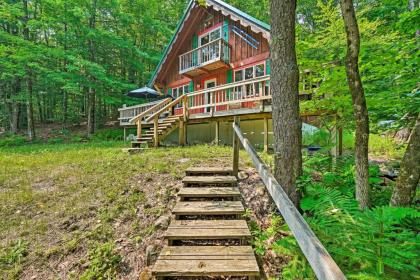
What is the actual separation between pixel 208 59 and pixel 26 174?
31.4 ft

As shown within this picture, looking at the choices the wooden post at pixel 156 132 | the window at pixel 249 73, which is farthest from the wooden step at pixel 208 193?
the window at pixel 249 73

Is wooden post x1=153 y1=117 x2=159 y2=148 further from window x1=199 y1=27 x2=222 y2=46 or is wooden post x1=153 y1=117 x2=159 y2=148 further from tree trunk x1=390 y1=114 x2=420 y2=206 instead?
tree trunk x1=390 y1=114 x2=420 y2=206

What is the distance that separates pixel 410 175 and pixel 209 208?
2.30 metres

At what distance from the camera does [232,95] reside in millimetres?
11172

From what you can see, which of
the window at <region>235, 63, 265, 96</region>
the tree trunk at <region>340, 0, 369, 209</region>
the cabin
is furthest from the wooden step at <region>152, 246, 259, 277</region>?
the window at <region>235, 63, 265, 96</region>

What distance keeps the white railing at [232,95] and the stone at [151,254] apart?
5561 millimetres

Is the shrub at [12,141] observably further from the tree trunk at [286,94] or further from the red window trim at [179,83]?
the tree trunk at [286,94]

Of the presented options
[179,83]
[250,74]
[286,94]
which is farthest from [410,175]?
[179,83]

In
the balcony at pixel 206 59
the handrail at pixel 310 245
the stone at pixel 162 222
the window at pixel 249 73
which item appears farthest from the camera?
the balcony at pixel 206 59

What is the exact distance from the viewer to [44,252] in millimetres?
2969

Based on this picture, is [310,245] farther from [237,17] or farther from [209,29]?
[209,29]

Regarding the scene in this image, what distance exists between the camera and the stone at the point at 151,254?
8.56ft

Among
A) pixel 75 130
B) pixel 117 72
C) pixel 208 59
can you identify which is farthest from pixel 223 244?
pixel 117 72

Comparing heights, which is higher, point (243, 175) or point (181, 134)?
point (181, 134)
